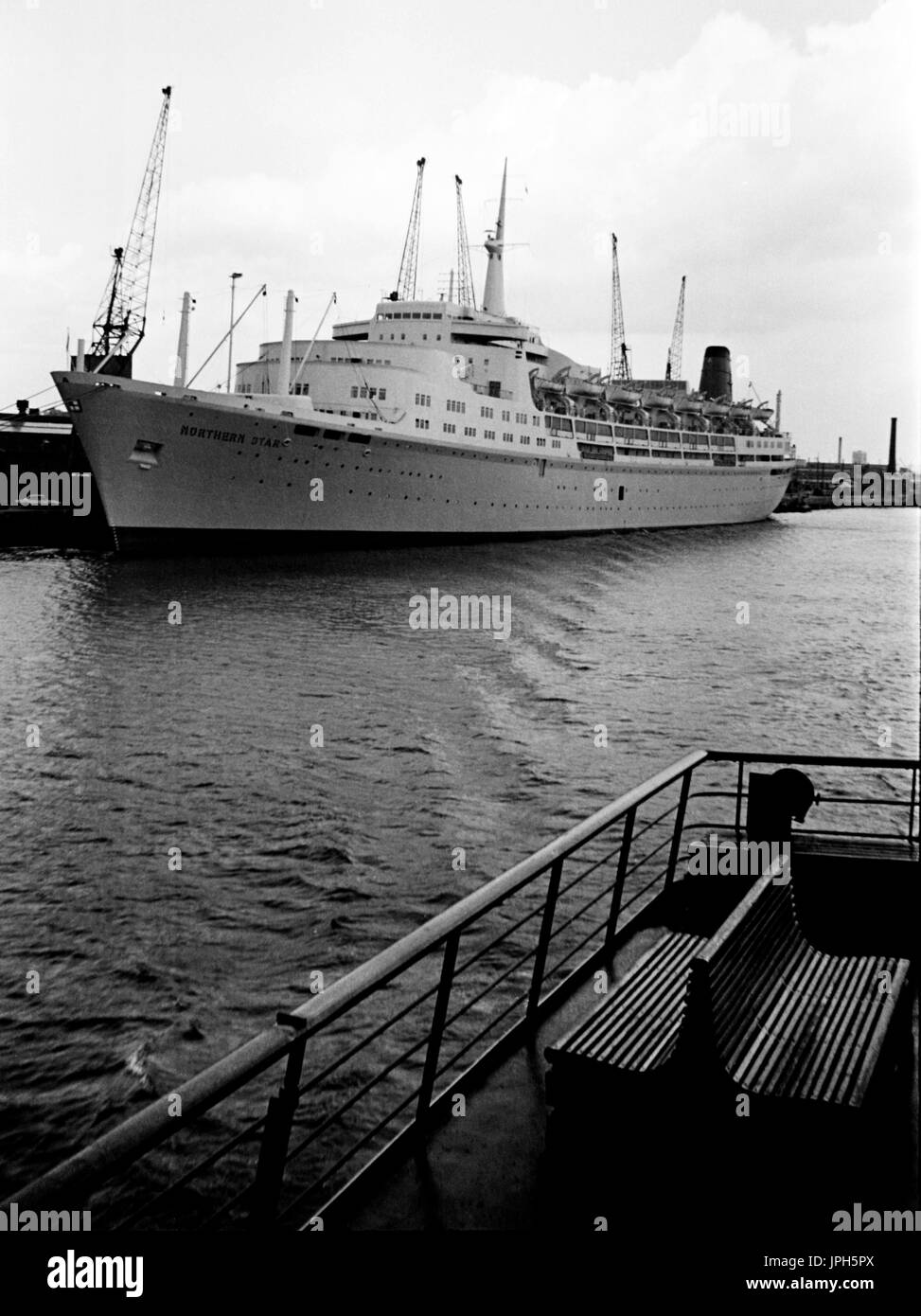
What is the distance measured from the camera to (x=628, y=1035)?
150 inches

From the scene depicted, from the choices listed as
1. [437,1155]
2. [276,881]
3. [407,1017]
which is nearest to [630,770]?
[276,881]

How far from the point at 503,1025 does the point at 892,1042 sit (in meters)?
5.35

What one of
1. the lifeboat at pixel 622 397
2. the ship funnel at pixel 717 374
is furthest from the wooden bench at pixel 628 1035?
the ship funnel at pixel 717 374

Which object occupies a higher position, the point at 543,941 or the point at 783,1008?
the point at 543,941

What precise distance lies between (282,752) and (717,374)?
275 ft

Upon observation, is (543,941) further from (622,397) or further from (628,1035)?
(622,397)

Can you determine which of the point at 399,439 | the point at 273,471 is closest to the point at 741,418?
the point at 399,439

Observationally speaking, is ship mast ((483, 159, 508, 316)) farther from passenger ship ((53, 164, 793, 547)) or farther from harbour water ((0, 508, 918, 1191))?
harbour water ((0, 508, 918, 1191))

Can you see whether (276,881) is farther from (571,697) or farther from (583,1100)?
(571,697)

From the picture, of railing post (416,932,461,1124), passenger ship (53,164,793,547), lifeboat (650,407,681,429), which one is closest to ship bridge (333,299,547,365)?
passenger ship (53,164,793,547)

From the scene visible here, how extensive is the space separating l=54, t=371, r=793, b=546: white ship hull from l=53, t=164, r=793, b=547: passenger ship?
0.06m

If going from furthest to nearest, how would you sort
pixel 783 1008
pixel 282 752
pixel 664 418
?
1. pixel 664 418
2. pixel 282 752
3. pixel 783 1008

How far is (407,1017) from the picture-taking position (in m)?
8.70

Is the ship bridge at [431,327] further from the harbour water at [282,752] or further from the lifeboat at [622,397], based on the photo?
the harbour water at [282,752]
